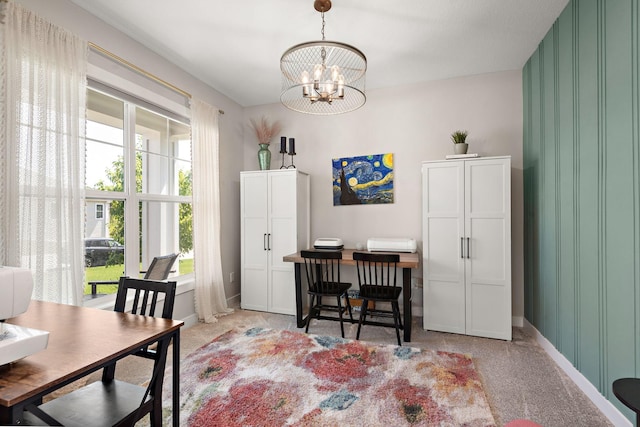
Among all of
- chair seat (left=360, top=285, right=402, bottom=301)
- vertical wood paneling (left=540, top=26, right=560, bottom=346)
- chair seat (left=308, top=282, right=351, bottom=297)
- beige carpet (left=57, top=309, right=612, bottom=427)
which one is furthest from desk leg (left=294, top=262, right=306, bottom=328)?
vertical wood paneling (left=540, top=26, right=560, bottom=346)

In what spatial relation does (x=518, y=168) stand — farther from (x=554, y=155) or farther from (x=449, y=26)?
(x=449, y=26)

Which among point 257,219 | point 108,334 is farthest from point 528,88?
point 108,334

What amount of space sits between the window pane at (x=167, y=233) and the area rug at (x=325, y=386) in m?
1.05

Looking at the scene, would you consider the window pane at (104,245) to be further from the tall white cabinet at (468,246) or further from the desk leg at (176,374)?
the tall white cabinet at (468,246)

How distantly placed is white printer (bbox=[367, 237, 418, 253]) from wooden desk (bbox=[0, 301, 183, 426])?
2.41 meters

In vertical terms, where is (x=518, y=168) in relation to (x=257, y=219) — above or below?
above

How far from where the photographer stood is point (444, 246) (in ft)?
10.6

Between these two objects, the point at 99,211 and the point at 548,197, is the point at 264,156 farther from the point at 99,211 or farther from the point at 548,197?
the point at 548,197

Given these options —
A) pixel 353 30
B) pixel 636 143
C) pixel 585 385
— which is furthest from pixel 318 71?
pixel 585 385

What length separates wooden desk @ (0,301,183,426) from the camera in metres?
0.92

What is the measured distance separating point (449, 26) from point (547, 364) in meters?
2.86

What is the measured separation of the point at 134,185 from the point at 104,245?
23.4 inches

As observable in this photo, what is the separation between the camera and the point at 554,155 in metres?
2.61

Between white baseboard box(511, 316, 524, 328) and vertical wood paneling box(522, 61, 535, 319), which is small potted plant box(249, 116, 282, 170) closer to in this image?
vertical wood paneling box(522, 61, 535, 319)
